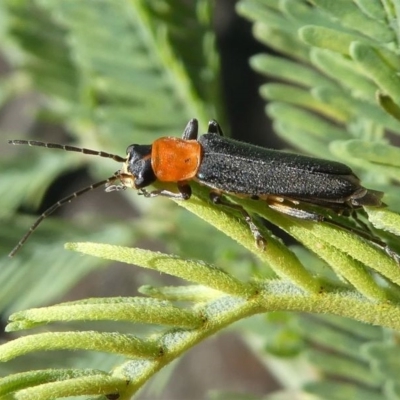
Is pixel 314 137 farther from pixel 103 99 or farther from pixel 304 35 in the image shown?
pixel 103 99

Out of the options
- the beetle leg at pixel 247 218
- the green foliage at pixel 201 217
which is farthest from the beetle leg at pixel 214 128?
the beetle leg at pixel 247 218

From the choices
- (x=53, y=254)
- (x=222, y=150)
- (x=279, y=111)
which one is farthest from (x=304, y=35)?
(x=53, y=254)

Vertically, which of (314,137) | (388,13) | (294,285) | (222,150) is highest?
(222,150)

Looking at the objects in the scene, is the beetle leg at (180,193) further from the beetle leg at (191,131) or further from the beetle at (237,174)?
the beetle leg at (191,131)

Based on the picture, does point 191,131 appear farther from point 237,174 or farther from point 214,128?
point 237,174

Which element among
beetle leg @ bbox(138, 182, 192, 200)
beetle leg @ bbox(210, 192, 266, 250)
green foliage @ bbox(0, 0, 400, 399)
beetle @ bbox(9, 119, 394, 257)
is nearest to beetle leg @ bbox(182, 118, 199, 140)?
beetle @ bbox(9, 119, 394, 257)

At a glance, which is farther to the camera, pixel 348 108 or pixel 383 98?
pixel 348 108
